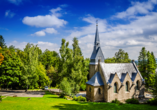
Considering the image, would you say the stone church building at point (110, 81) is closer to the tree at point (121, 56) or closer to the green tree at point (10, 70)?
the green tree at point (10, 70)

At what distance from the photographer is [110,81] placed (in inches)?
1142

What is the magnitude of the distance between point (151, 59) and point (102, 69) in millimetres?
24768

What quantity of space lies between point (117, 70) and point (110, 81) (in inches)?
186

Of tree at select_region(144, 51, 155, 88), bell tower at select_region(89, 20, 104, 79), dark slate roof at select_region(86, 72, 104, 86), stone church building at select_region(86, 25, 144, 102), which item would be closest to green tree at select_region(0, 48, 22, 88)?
stone church building at select_region(86, 25, 144, 102)

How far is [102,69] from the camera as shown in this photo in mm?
29547

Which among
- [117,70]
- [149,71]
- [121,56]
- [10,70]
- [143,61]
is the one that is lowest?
[149,71]

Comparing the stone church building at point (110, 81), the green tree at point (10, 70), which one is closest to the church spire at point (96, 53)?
the stone church building at point (110, 81)

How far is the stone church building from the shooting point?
2806 cm

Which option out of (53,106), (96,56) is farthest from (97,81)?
(53,106)

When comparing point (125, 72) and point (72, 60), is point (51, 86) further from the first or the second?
point (125, 72)

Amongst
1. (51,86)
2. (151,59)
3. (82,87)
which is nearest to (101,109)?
(82,87)

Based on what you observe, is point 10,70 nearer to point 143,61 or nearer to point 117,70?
point 117,70

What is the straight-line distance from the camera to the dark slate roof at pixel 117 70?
29.8 m

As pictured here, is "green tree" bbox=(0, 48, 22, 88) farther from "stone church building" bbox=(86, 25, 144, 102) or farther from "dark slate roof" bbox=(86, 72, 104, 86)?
"dark slate roof" bbox=(86, 72, 104, 86)
